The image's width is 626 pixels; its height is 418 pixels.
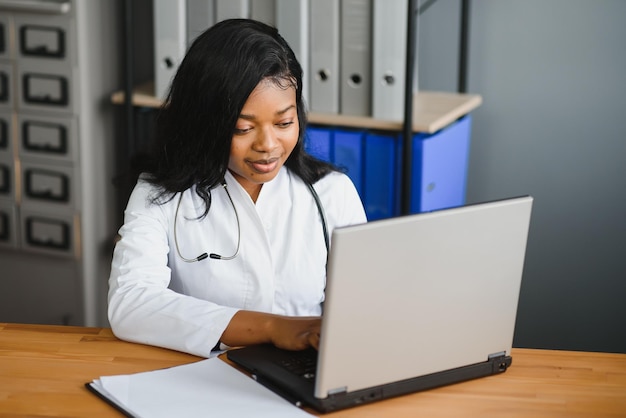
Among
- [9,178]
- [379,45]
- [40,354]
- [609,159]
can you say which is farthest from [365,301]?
[9,178]

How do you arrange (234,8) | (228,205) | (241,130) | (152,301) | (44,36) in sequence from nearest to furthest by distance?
(152,301) < (241,130) < (228,205) < (234,8) < (44,36)

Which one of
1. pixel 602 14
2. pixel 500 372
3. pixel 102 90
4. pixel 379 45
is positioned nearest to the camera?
pixel 500 372

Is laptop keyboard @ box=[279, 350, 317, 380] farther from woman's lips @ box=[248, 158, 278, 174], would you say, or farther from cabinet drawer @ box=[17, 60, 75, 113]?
cabinet drawer @ box=[17, 60, 75, 113]

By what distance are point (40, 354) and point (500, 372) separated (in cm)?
69

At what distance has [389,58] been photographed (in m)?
2.40

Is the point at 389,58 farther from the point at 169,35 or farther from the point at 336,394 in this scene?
the point at 336,394

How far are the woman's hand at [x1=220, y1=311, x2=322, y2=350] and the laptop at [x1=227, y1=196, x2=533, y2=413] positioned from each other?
26 mm

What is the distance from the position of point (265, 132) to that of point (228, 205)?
0.61ft

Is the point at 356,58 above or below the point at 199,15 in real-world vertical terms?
below

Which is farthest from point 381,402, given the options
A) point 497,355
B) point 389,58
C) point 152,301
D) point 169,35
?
point 169,35

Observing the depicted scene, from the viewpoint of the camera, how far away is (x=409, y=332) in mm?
1215

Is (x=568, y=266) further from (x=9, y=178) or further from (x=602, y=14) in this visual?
(x=9, y=178)

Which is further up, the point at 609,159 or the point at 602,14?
the point at 602,14

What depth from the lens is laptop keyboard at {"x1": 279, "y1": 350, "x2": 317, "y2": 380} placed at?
1.29m
